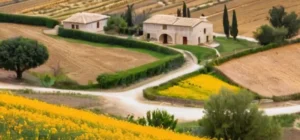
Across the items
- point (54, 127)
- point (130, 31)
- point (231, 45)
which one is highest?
point (54, 127)

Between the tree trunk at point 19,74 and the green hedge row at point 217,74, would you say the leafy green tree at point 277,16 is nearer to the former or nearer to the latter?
the green hedge row at point 217,74

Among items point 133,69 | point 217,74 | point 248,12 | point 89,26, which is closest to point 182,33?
point 89,26

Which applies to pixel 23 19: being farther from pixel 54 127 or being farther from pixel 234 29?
pixel 54 127

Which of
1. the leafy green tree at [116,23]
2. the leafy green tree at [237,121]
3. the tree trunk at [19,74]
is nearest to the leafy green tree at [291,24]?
the leafy green tree at [116,23]

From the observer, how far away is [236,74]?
58.6m

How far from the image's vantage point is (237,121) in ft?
111

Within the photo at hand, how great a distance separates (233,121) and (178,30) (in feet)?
125

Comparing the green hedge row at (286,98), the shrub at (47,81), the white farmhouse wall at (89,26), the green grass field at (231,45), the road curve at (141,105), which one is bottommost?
the green hedge row at (286,98)

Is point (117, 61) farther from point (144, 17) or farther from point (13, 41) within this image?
point (144, 17)

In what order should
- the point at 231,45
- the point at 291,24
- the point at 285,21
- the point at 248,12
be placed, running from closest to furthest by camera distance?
1. the point at 231,45
2. the point at 291,24
3. the point at 285,21
4. the point at 248,12

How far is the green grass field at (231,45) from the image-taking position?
69.2 metres

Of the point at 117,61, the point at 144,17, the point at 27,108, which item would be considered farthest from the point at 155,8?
the point at 27,108

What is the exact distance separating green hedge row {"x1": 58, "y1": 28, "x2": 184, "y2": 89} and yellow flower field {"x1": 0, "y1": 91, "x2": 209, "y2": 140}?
25.6 m

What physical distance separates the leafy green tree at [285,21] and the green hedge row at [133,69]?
16.1m
